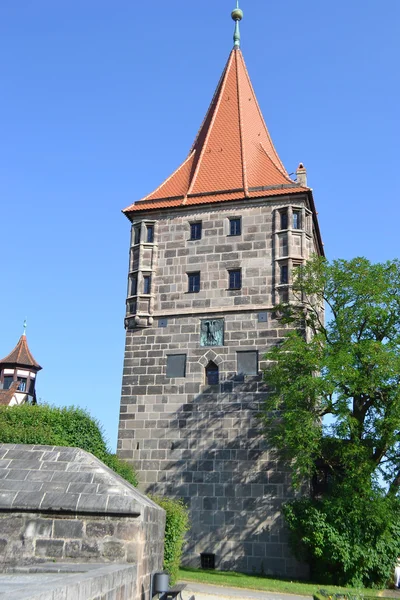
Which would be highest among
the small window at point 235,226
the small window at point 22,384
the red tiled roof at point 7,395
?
the small window at point 235,226

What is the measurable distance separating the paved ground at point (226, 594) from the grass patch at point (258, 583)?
2.02 ft

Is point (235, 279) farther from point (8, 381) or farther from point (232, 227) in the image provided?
point (8, 381)

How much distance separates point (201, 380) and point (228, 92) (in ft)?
46.6

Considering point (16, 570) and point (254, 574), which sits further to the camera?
point (254, 574)

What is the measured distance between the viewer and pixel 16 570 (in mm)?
8031

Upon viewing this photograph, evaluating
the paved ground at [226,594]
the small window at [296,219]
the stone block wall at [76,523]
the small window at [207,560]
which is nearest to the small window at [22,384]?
the small window at [207,560]

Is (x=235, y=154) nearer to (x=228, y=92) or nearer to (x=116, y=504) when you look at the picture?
(x=228, y=92)

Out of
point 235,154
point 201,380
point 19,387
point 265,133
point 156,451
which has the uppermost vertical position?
point 265,133

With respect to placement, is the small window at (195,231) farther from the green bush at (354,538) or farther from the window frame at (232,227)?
the green bush at (354,538)

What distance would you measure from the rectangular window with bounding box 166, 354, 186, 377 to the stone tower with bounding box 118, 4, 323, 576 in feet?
0.13

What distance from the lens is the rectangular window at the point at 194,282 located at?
79.0 ft

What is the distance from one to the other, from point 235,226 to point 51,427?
1171 centimetres

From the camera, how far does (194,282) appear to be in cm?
2427

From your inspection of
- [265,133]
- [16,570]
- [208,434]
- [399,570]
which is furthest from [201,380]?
[16,570]
